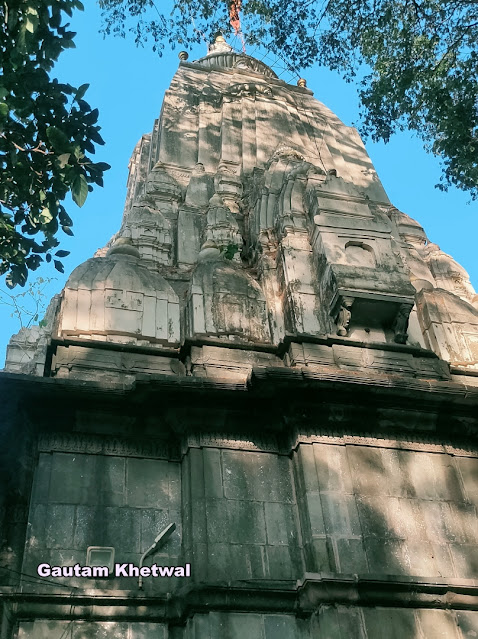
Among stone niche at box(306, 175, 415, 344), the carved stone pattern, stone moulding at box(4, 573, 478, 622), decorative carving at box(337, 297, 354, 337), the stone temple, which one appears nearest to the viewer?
stone moulding at box(4, 573, 478, 622)

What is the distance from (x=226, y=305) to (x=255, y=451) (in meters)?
3.72

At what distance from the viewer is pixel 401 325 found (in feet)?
47.4

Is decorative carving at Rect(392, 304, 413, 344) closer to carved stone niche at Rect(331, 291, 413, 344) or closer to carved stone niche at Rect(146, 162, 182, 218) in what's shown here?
carved stone niche at Rect(331, 291, 413, 344)

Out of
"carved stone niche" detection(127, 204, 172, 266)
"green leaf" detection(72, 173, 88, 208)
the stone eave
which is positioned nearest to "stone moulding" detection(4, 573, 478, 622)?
the stone eave

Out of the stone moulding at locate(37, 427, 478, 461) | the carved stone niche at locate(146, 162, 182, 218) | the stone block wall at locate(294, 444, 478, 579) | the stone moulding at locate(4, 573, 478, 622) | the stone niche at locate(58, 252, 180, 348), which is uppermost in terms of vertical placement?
the carved stone niche at locate(146, 162, 182, 218)

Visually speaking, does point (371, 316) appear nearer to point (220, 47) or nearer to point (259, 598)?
point (259, 598)

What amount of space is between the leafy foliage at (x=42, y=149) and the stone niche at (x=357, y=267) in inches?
232

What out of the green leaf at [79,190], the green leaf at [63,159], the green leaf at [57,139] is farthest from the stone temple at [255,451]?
Result: the green leaf at [57,139]

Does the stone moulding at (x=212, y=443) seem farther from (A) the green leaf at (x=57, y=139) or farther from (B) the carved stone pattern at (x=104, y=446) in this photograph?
(A) the green leaf at (x=57, y=139)

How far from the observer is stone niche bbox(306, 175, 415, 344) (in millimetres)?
14203

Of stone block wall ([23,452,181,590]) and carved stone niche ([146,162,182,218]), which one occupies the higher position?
carved stone niche ([146,162,182,218])

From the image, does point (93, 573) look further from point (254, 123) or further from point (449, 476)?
point (254, 123)

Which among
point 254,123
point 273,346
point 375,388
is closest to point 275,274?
point 273,346

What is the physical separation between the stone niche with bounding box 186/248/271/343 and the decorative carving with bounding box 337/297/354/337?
5.07 ft
